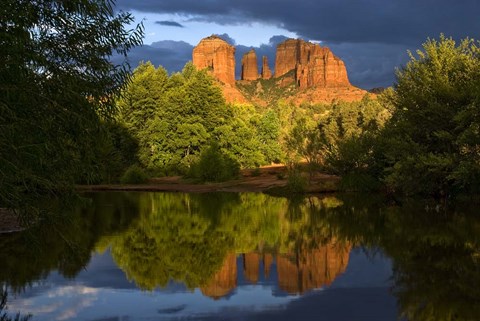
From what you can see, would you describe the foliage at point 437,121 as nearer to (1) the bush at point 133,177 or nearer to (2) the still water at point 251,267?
(2) the still water at point 251,267

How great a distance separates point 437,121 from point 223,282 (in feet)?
80.0

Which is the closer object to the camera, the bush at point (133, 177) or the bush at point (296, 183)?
the bush at point (296, 183)

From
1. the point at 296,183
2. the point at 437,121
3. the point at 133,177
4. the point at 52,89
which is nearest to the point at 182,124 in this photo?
the point at 133,177

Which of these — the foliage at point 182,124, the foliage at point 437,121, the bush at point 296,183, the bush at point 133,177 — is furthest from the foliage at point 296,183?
the bush at point 133,177

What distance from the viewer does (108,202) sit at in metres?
42.5

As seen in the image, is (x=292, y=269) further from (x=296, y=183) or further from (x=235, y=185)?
(x=235, y=185)

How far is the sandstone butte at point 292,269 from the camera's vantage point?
1550 cm

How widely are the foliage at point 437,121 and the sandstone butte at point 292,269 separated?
13.9 m

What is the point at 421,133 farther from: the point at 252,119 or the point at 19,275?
the point at 252,119

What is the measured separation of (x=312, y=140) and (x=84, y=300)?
39889 mm

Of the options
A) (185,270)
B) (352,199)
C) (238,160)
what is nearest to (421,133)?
(352,199)

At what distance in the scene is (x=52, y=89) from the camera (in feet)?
41.5

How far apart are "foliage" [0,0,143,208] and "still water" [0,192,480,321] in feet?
4.95

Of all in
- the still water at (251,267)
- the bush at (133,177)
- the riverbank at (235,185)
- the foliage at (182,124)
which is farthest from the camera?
the foliage at (182,124)
